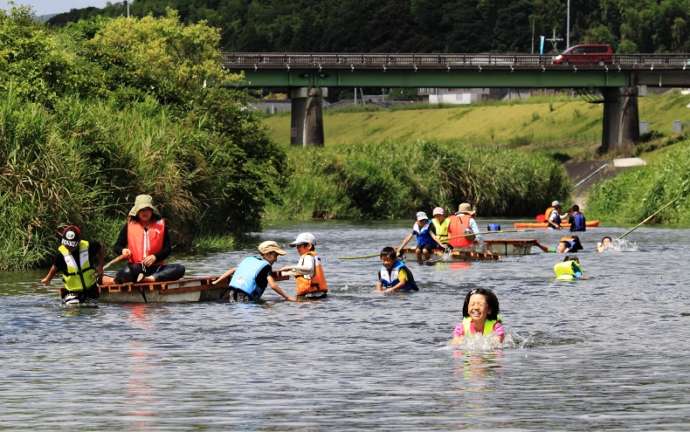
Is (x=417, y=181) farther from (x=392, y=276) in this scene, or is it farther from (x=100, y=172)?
(x=392, y=276)

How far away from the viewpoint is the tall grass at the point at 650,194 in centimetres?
7430

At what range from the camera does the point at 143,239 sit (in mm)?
31078

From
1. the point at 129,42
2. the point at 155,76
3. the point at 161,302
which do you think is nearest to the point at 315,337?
the point at 161,302

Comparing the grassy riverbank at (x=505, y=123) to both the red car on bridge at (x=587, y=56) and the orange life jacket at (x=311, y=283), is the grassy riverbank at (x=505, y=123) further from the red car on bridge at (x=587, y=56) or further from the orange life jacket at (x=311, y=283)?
the orange life jacket at (x=311, y=283)

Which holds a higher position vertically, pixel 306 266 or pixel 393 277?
pixel 306 266

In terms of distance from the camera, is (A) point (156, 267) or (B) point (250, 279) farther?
(A) point (156, 267)

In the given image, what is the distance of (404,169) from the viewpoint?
95.4 meters

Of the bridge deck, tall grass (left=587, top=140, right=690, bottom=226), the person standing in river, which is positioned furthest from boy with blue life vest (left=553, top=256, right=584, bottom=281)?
the bridge deck

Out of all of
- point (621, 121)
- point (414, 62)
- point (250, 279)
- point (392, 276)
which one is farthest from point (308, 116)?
point (250, 279)

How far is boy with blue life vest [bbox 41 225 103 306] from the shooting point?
29922 millimetres

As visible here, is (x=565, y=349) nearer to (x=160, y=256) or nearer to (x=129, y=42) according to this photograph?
(x=160, y=256)

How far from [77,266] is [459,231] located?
18.2 m

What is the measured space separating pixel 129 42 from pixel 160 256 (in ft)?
186

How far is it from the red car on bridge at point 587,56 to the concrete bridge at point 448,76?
1843 millimetres
